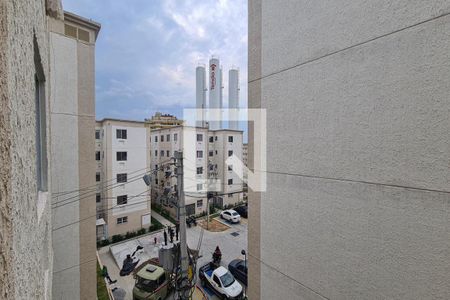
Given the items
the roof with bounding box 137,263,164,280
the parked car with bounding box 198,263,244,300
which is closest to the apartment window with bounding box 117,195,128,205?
the roof with bounding box 137,263,164,280

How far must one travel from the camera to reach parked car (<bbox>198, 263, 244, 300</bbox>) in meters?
7.78

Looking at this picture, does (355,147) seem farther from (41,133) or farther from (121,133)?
(121,133)

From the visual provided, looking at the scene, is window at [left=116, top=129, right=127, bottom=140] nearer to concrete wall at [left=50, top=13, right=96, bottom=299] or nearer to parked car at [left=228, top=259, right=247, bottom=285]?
concrete wall at [left=50, top=13, right=96, bottom=299]

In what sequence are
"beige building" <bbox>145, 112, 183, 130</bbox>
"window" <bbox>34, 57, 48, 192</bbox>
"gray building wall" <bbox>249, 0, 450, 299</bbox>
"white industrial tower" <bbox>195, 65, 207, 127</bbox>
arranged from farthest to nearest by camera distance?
"beige building" <bbox>145, 112, 183, 130</bbox>, "white industrial tower" <bbox>195, 65, 207, 127</bbox>, "window" <bbox>34, 57, 48, 192</bbox>, "gray building wall" <bbox>249, 0, 450, 299</bbox>

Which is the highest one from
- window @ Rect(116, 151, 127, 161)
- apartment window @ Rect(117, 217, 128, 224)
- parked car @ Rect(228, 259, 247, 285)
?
window @ Rect(116, 151, 127, 161)

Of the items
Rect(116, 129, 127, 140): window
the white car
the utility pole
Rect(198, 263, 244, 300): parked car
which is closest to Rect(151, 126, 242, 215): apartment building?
the white car

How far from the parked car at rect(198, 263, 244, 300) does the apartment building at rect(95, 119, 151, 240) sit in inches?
285

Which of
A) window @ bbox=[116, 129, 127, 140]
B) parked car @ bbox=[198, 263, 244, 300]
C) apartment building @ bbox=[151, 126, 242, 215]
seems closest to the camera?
parked car @ bbox=[198, 263, 244, 300]

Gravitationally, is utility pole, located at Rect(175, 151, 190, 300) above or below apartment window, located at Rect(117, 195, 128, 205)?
above

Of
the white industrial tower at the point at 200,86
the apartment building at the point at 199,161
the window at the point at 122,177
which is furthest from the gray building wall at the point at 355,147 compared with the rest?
the white industrial tower at the point at 200,86

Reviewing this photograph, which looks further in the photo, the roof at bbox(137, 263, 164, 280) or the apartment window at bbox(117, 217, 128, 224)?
the apartment window at bbox(117, 217, 128, 224)

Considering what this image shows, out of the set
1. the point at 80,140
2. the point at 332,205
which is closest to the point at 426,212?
the point at 332,205

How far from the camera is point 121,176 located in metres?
14.1

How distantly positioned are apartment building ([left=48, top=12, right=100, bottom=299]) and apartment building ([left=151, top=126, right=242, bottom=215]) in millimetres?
11101
